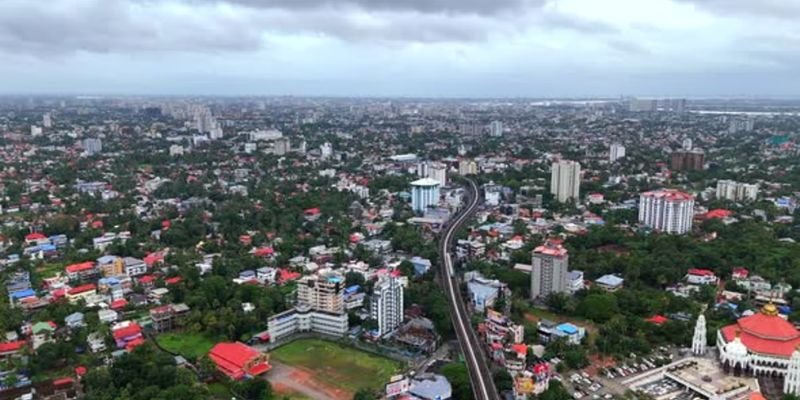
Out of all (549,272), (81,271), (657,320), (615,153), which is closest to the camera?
(657,320)

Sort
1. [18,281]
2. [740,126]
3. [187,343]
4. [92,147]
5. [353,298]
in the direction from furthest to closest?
[740,126] < [92,147] < [18,281] < [353,298] < [187,343]

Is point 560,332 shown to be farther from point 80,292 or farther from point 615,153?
point 615,153

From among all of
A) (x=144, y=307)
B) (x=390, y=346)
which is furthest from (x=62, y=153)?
(x=390, y=346)

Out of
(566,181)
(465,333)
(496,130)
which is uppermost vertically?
(496,130)

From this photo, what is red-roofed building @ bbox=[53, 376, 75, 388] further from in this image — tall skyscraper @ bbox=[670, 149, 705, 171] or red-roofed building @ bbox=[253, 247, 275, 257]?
tall skyscraper @ bbox=[670, 149, 705, 171]

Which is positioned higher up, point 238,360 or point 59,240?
point 59,240

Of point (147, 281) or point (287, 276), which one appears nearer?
point (147, 281)

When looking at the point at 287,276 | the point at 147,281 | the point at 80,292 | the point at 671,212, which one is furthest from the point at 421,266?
the point at 671,212
